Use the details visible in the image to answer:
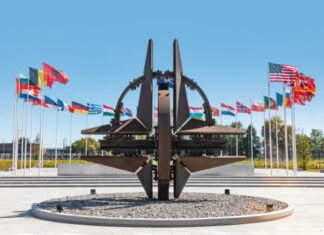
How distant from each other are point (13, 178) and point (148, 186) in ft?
58.5

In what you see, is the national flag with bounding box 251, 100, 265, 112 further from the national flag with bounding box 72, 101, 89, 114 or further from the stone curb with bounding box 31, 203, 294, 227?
the stone curb with bounding box 31, 203, 294, 227

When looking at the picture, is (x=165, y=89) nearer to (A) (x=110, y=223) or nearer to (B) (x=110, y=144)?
(B) (x=110, y=144)

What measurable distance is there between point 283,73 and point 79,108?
2234 cm

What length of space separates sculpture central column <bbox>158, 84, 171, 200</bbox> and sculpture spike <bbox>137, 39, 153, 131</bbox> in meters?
0.67

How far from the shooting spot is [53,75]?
3228cm

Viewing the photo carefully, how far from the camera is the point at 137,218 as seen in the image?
10.1 meters

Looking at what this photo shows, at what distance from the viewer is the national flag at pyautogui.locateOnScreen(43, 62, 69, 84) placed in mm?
32156

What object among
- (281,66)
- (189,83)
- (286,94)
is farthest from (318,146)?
(189,83)

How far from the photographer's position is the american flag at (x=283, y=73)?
31.4 metres

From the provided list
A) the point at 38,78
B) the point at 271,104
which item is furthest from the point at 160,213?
the point at 271,104

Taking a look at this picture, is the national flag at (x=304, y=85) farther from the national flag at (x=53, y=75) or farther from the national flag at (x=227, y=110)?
the national flag at (x=53, y=75)

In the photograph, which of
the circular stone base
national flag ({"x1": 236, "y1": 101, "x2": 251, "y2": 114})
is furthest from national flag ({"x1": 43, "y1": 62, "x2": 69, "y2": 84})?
the circular stone base

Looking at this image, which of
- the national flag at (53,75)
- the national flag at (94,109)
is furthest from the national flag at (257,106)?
the national flag at (53,75)

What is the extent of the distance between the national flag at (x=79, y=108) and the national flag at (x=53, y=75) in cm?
629
